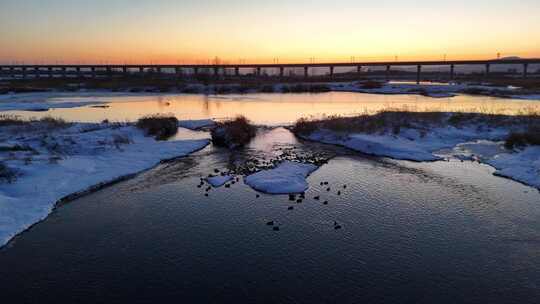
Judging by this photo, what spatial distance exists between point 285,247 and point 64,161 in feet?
52.6

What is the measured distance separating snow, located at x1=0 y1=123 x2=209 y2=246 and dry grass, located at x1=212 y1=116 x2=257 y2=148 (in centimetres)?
137

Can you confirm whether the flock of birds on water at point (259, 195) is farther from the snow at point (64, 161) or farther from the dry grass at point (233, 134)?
the dry grass at point (233, 134)

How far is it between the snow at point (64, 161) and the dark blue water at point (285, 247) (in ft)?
3.73

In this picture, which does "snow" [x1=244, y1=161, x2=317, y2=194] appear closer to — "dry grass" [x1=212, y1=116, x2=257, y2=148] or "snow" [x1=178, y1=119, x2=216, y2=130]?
"dry grass" [x1=212, y1=116, x2=257, y2=148]

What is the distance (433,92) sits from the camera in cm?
8738

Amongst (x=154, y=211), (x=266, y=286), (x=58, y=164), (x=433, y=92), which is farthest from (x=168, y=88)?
(x=266, y=286)

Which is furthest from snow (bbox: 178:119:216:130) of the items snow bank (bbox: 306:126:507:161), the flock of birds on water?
the flock of birds on water

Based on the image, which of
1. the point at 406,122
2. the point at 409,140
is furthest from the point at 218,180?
the point at 406,122

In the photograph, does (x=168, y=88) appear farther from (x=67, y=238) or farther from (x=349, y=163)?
(x=67, y=238)

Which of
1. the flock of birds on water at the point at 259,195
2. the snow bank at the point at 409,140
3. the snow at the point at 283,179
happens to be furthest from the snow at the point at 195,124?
the snow at the point at 283,179

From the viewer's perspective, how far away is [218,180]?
21.5 metres

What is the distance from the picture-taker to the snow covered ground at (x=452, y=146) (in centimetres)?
2366

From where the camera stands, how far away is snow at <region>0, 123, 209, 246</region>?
1694cm

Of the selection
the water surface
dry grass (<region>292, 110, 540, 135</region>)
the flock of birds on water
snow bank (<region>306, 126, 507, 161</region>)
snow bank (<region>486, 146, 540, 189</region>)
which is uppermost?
dry grass (<region>292, 110, 540, 135</region>)
